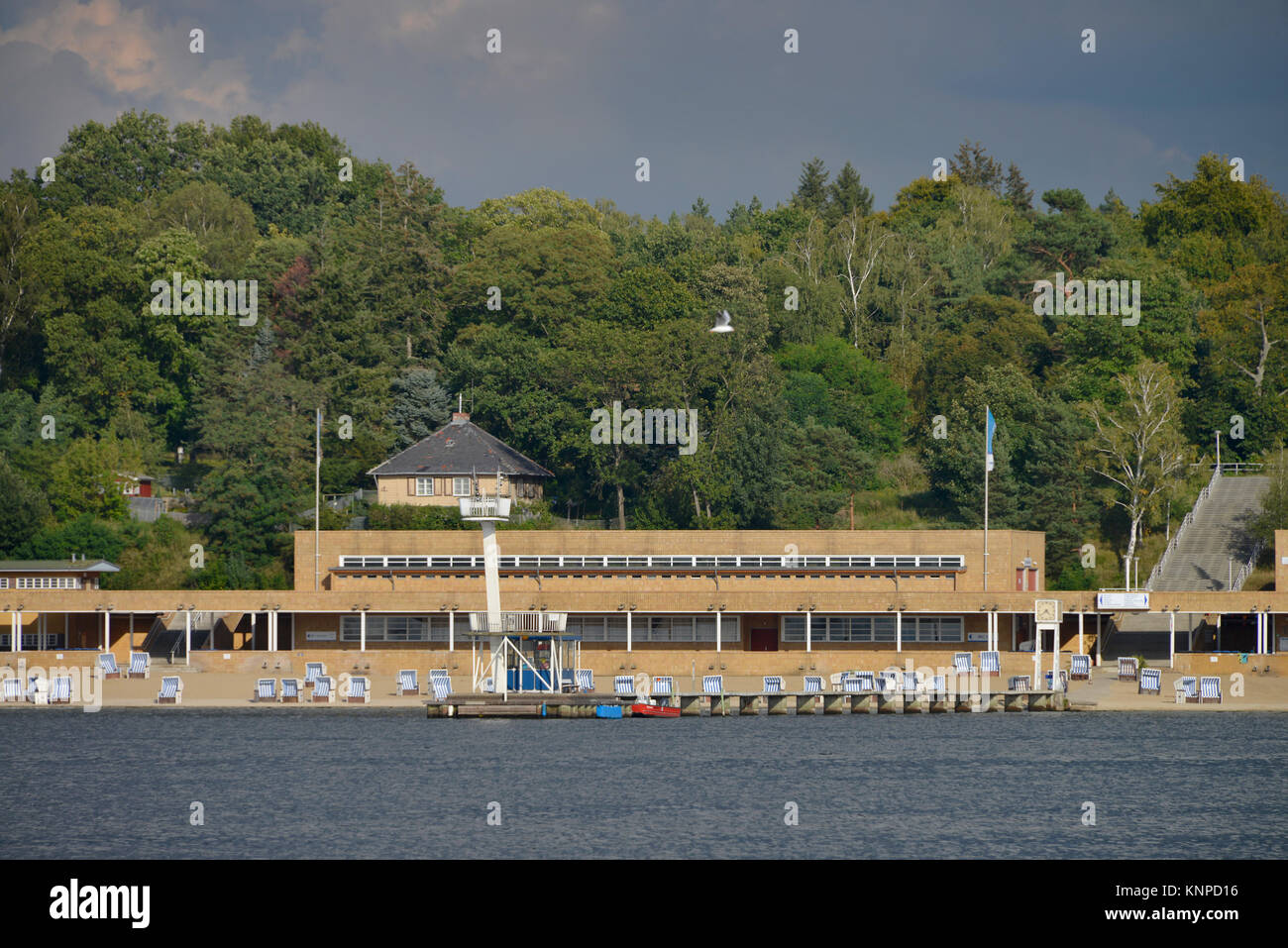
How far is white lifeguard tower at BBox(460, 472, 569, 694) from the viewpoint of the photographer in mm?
59906

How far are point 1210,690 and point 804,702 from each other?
14.7 metres

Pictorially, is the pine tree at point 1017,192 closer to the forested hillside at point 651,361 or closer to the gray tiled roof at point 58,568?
the forested hillside at point 651,361

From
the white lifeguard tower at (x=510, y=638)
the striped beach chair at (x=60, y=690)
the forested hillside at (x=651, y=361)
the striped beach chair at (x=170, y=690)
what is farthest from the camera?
the forested hillside at (x=651, y=361)

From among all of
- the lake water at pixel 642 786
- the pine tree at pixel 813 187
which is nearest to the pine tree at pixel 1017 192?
the pine tree at pixel 813 187

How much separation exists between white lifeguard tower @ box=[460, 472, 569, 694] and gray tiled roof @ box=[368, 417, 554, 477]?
3180cm

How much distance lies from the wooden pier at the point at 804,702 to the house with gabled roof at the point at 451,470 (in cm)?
3257

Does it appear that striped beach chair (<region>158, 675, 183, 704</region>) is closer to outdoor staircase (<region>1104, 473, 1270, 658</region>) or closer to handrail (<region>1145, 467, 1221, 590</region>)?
outdoor staircase (<region>1104, 473, 1270, 658</region>)

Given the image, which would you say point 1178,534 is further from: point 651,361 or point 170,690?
point 170,690

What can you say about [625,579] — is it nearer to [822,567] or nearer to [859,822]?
[822,567]

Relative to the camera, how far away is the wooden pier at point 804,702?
59.9 m

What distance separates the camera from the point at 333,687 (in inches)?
2562

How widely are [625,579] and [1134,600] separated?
21.4m

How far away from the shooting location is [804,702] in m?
63.7

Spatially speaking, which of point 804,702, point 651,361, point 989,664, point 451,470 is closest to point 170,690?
point 804,702
